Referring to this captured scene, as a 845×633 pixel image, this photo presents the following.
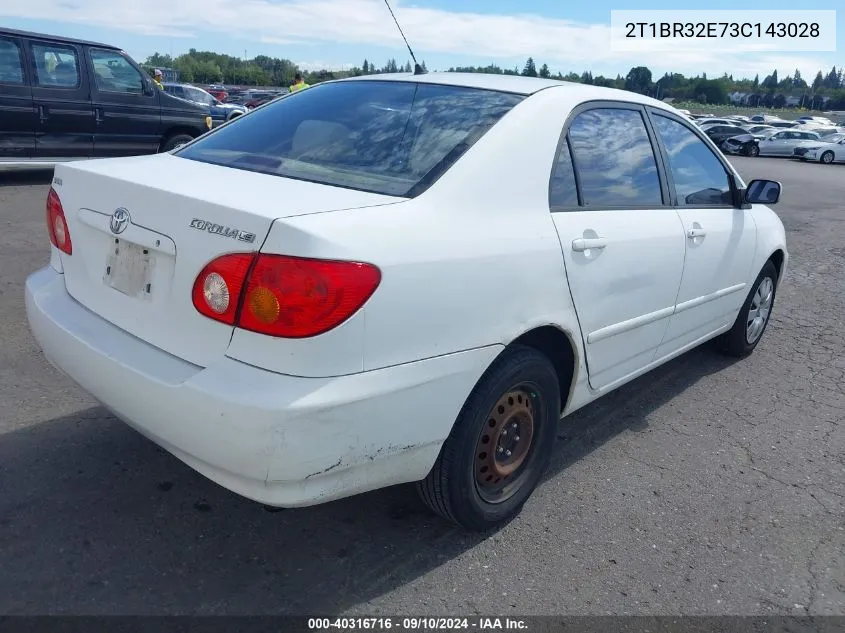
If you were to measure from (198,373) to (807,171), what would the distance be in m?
27.5

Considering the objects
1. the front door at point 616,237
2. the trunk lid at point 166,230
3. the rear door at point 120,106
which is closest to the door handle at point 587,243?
the front door at point 616,237

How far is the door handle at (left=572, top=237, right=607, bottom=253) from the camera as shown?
2893 millimetres

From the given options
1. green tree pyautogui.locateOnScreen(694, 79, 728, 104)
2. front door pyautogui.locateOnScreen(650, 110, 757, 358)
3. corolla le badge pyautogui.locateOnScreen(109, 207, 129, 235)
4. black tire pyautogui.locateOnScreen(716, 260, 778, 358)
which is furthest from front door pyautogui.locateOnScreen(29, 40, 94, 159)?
green tree pyautogui.locateOnScreen(694, 79, 728, 104)

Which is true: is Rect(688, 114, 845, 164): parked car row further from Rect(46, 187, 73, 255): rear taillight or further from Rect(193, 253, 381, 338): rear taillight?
Rect(193, 253, 381, 338): rear taillight

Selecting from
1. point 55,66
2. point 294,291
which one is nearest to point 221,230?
point 294,291

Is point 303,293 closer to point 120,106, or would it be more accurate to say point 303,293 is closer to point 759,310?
point 759,310

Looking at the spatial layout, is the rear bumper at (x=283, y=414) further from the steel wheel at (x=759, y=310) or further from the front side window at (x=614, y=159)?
the steel wheel at (x=759, y=310)

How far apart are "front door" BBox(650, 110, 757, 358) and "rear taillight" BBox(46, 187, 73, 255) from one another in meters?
2.75

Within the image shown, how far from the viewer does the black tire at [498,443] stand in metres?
2.56

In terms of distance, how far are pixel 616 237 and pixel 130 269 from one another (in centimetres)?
191

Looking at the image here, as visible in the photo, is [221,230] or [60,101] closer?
[221,230]

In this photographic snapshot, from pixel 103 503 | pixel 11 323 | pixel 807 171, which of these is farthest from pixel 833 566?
pixel 807 171

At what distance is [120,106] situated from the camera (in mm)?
10430

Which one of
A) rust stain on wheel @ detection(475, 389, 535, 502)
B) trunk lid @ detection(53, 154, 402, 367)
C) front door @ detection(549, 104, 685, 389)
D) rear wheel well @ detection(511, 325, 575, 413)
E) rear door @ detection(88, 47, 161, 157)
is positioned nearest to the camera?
trunk lid @ detection(53, 154, 402, 367)
